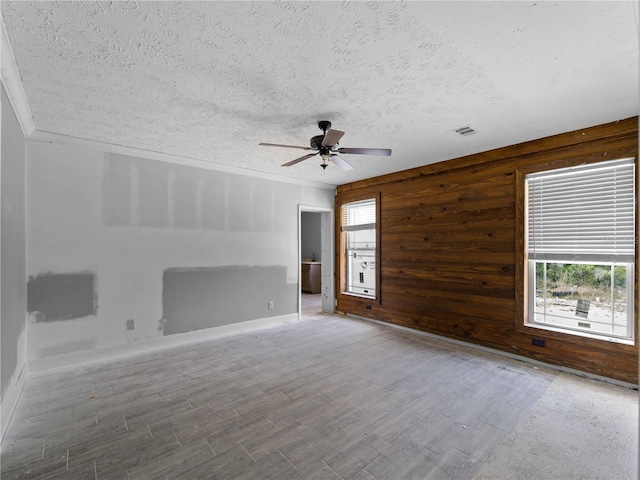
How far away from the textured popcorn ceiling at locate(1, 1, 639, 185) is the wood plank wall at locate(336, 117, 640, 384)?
1.21ft

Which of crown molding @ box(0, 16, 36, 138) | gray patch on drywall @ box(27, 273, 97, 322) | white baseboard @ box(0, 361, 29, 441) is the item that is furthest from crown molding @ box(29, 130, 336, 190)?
white baseboard @ box(0, 361, 29, 441)

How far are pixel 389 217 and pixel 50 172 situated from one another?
475 cm

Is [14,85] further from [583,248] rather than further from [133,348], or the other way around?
[583,248]

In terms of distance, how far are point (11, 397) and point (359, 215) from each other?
205 inches

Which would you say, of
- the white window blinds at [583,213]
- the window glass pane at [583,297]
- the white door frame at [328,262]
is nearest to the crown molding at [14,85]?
the white door frame at [328,262]

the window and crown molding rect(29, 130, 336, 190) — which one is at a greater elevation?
crown molding rect(29, 130, 336, 190)

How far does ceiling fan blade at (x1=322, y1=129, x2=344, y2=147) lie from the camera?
2.62 meters

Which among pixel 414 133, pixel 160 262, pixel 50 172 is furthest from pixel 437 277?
pixel 50 172

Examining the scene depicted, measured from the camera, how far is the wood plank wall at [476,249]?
3182 millimetres

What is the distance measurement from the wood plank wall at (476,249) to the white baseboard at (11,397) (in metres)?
4.70

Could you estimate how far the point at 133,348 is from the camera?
3928 millimetres

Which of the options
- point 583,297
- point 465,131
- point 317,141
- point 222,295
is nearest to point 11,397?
point 222,295

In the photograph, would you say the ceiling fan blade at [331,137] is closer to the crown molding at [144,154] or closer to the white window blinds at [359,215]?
the crown molding at [144,154]

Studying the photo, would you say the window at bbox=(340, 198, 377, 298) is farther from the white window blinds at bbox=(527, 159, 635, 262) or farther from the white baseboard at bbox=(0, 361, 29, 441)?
the white baseboard at bbox=(0, 361, 29, 441)
